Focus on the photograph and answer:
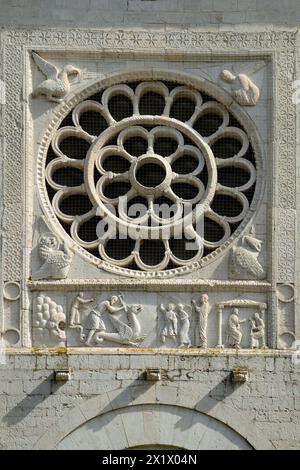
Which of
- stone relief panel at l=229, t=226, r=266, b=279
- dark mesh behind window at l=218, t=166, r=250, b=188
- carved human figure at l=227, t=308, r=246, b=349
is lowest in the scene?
carved human figure at l=227, t=308, r=246, b=349

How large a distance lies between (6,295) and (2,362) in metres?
0.87

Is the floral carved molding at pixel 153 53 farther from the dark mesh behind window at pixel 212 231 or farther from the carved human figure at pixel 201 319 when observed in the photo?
the carved human figure at pixel 201 319

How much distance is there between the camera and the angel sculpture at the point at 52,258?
22656 millimetres

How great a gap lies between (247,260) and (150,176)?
1739 millimetres

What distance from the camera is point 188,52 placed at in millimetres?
23297

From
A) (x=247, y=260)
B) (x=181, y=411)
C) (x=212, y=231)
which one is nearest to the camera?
(x=181, y=411)

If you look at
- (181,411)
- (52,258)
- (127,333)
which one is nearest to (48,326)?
(52,258)

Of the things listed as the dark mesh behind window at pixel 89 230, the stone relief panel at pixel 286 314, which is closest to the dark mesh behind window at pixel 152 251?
the dark mesh behind window at pixel 89 230

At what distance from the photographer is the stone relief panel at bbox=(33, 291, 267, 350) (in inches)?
886

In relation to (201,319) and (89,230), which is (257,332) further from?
(89,230)

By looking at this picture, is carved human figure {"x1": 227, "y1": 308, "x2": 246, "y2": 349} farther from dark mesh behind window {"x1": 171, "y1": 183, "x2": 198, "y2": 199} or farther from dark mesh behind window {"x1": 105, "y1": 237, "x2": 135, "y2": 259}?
dark mesh behind window {"x1": 171, "y1": 183, "x2": 198, "y2": 199}

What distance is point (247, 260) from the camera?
22.7 m

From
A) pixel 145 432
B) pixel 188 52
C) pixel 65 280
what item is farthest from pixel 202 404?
pixel 188 52

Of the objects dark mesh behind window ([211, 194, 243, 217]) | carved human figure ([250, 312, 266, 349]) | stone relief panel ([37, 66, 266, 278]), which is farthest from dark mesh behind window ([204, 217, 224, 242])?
carved human figure ([250, 312, 266, 349])
